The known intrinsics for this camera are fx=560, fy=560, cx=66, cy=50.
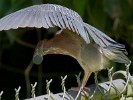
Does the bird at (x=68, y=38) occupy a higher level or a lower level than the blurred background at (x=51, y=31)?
higher

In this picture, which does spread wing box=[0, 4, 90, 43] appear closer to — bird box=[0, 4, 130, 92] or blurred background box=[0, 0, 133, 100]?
bird box=[0, 4, 130, 92]

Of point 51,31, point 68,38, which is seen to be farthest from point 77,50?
point 51,31

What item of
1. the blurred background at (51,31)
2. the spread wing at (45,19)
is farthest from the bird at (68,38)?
the blurred background at (51,31)

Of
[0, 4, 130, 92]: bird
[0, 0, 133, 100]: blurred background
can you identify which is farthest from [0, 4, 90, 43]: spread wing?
[0, 0, 133, 100]: blurred background

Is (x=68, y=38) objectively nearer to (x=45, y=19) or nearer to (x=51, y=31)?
(x=45, y=19)

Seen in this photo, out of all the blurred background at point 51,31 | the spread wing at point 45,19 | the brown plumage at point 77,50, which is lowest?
the blurred background at point 51,31

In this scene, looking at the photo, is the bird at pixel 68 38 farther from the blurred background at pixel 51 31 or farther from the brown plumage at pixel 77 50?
the blurred background at pixel 51 31
